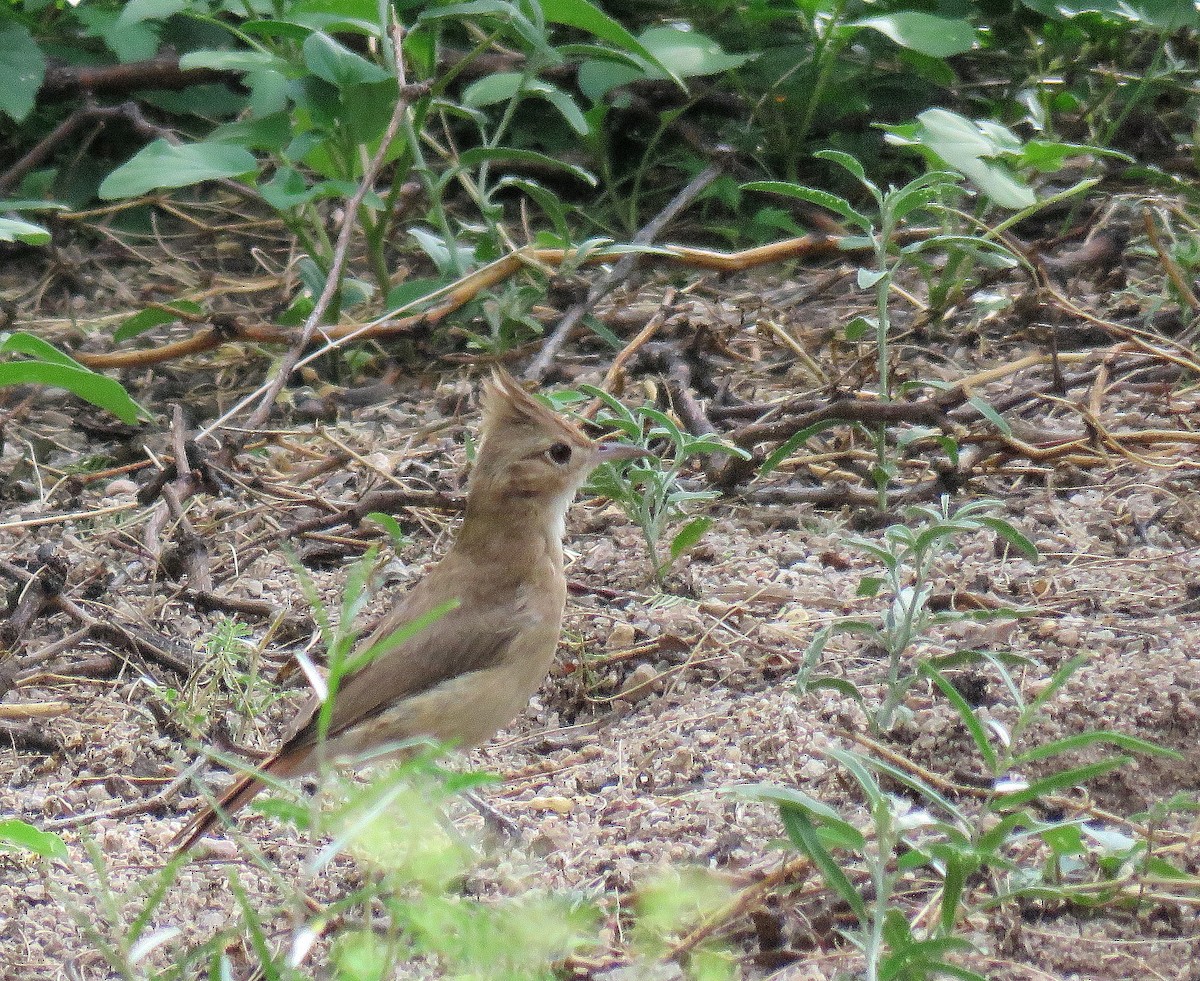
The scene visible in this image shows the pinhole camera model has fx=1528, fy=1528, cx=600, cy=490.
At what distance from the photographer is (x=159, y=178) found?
4824mm

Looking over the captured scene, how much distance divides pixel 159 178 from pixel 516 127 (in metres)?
2.22

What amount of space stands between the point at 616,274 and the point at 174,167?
1604 mm

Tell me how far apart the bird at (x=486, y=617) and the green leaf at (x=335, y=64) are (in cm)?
131

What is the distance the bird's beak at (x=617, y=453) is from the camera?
398cm

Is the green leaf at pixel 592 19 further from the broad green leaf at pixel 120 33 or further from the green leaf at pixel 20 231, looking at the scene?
the broad green leaf at pixel 120 33

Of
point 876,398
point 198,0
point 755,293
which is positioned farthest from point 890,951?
point 198,0

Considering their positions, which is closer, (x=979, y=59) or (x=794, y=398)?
(x=794, y=398)

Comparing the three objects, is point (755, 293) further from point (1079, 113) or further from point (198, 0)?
point (198, 0)

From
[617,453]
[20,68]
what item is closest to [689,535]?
[617,453]

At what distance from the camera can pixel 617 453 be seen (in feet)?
13.1

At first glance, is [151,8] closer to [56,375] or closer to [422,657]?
[56,375]

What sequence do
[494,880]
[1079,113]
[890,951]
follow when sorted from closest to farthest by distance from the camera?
[890,951]
[494,880]
[1079,113]

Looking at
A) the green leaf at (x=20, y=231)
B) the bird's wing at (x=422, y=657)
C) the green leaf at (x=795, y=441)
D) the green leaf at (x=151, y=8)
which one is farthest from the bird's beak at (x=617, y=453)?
the green leaf at (x=151, y=8)

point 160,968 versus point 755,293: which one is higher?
point 160,968
